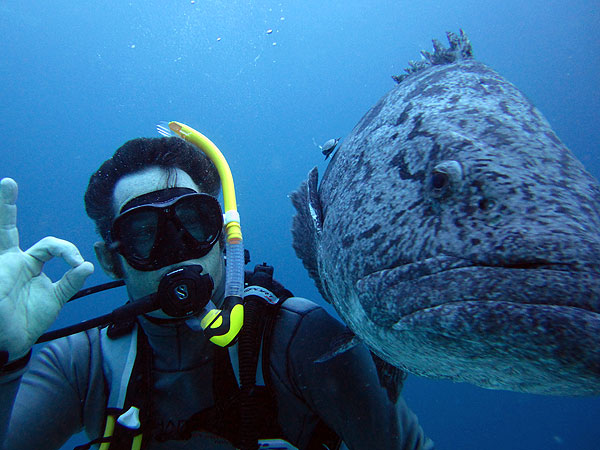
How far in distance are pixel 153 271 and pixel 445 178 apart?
5.82 ft

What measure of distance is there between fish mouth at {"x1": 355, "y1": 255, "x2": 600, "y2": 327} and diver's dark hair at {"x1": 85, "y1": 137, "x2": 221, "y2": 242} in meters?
1.76

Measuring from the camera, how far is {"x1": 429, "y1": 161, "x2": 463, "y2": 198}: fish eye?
3.91ft

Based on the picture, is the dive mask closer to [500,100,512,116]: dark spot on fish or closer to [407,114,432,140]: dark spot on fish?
[407,114,432,140]: dark spot on fish

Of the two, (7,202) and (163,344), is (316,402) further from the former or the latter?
(7,202)

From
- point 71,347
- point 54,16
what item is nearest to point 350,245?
point 71,347

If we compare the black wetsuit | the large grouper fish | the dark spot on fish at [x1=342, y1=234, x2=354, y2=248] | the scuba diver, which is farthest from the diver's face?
the dark spot on fish at [x1=342, y1=234, x2=354, y2=248]

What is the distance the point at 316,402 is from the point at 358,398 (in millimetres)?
263

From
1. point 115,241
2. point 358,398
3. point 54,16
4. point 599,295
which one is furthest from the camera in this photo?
point 54,16

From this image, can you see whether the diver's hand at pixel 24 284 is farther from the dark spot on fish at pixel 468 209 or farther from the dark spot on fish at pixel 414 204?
the dark spot on fish at pixel 468 209

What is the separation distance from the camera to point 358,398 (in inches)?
75.0

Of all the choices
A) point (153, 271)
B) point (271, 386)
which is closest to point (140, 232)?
point (153, 271)

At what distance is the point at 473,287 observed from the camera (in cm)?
101

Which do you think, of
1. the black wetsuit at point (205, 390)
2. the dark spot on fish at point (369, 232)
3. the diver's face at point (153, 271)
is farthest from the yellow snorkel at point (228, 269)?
the dark spot on fish at point (369, 232)

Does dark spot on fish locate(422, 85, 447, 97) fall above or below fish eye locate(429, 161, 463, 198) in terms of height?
above
